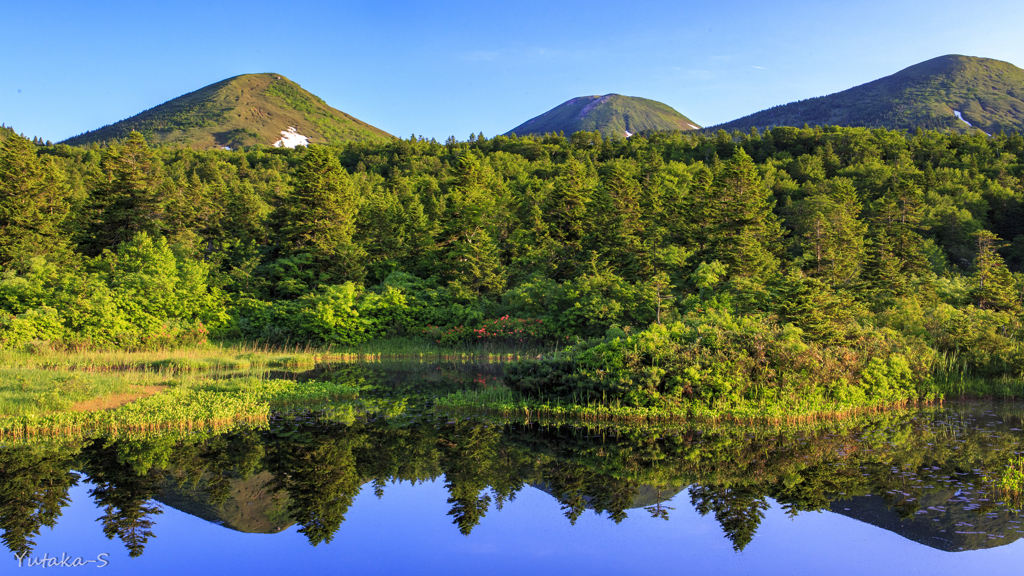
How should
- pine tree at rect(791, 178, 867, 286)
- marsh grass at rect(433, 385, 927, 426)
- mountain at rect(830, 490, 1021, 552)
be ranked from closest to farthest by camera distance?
mountain at rect(830, 490, 1021, 552) < marsh grass at rect(433, 385, 927, 426) < pine tree at rect(791, 178, 867, 286)

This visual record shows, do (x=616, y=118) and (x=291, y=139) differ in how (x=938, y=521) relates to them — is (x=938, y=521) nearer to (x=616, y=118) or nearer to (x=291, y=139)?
(x=291, y=139)

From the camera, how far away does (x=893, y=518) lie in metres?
9.60

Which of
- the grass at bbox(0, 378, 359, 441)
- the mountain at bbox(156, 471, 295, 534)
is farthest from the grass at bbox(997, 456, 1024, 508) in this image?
the grass at bbox(0, 378, 359, 441)

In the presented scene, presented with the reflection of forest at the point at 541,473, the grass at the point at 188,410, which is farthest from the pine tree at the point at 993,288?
the grass at the point at 188,410

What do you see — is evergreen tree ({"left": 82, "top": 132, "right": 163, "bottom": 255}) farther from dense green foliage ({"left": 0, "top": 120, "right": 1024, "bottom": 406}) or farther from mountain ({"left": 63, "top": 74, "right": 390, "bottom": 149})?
mountain ({"left": 63, "top": 74, "right": 390, "bottom": 149})

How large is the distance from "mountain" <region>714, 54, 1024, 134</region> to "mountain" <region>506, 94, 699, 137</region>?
140ft

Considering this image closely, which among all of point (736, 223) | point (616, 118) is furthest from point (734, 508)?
point (616, 118)

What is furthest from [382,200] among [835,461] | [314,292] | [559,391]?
[835,461]

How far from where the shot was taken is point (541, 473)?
1191cm

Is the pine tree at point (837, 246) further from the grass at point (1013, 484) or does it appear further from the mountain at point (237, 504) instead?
the mountain at point (237, 504)

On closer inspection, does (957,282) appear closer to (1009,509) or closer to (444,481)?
(1009,509)

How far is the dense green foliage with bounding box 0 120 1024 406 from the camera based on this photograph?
17594mm

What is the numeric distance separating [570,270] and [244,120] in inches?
4488

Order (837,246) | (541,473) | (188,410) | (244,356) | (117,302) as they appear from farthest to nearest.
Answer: (837,246) → (117,302) → (244,356) → (188,410) → (541,473)
